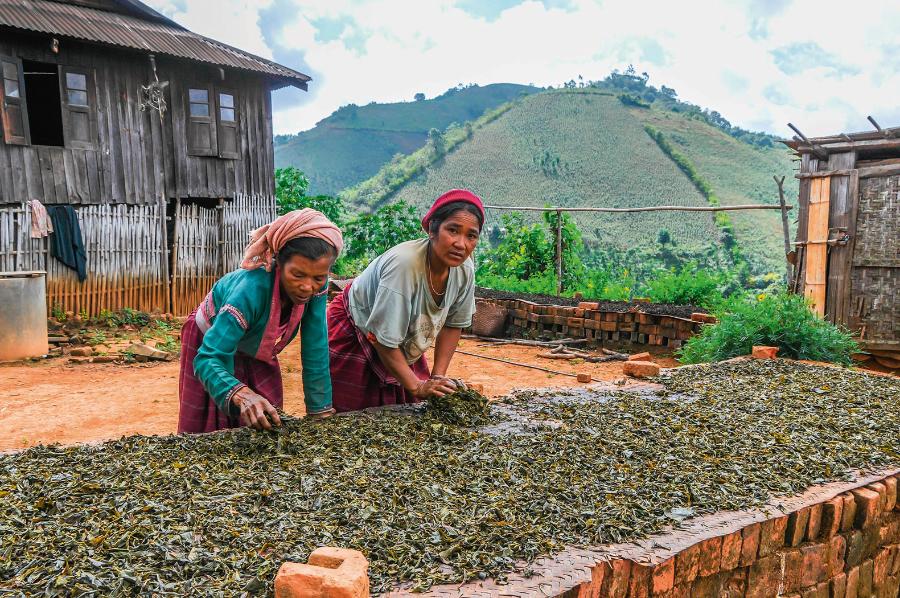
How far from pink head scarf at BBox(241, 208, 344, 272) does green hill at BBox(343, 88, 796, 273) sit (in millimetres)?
23480

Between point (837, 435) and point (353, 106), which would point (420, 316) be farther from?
point (353, 106)

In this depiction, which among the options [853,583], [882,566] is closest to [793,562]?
[853,583]

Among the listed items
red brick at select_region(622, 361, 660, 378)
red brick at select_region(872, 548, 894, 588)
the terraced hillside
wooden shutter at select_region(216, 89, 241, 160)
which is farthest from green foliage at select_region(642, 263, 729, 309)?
the terraced hillside

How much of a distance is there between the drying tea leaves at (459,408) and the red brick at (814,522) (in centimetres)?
135

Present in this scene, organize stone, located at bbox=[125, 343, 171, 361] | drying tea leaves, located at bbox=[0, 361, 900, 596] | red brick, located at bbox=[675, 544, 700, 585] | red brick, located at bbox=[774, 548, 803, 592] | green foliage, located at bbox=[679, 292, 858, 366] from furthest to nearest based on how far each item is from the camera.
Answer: stone, located at bbox=[125, 343, 171, 361] → green foliage, located at bbox=[679, 292, 858, 366] → red brick, located at bbox=[774, 548, 803, 592] → red brick, located at bbox=[675, 544, 700, 585] → drying tea leaves, located at bbox=[0, 361, 900, 596]

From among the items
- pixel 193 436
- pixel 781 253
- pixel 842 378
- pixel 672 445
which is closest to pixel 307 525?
pixel 193 436

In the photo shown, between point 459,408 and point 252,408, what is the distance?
971 millimetres

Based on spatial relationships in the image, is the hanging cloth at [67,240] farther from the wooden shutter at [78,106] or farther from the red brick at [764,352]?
the red brick at [764,352]

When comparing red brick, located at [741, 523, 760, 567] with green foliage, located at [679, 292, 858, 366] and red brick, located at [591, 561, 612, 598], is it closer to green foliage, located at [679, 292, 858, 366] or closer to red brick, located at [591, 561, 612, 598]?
red brick, located at [591, 561, 612, 598]

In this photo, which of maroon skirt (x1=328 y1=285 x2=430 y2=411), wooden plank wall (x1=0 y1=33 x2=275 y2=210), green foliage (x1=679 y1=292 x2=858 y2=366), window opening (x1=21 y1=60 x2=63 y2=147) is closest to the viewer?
maroon skirt (x1=328 y1=285 x2=430 y2=411)

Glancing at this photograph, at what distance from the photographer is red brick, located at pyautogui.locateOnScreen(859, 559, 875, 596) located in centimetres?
284

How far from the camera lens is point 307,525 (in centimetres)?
194

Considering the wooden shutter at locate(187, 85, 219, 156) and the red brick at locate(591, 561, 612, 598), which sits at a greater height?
the wooden shutter at locate(187, 85, 219, 156)

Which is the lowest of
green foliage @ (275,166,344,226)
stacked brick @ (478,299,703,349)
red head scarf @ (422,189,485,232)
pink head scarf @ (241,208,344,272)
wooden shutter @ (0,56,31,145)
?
stacked brick @ (478,299,703,349)
